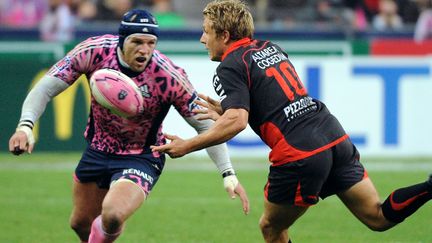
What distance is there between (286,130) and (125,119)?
1280 millimetres

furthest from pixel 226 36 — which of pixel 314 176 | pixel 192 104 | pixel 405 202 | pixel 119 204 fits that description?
pixel 405 202

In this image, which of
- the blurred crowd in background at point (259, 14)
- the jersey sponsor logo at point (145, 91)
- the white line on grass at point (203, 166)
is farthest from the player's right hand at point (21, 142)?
the blurred crowd in background at point (259, 14)

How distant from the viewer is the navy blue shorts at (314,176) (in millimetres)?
6816

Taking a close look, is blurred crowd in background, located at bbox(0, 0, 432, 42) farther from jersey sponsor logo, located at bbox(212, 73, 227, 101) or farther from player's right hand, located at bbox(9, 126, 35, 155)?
jersey sponsor logo, located at bbox(212, 73, 227, 101)

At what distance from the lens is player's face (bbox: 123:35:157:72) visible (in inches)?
284

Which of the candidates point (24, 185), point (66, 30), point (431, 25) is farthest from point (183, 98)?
point (431, 25)

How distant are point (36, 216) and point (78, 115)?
16.7 ft

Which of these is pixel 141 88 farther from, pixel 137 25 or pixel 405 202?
pixel 405 202

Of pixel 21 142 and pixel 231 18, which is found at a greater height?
pixel 231 18

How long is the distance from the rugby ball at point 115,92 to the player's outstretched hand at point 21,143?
1.89 ft

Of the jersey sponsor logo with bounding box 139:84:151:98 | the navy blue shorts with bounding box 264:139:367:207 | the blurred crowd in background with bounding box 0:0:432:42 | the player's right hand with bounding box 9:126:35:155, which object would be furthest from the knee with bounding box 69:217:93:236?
the blurred crowd in background with bounding box 0:0:432:42

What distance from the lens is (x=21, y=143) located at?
22.2ft

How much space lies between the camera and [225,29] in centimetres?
687

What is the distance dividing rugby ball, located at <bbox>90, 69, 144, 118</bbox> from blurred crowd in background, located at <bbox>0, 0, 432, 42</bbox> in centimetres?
995
